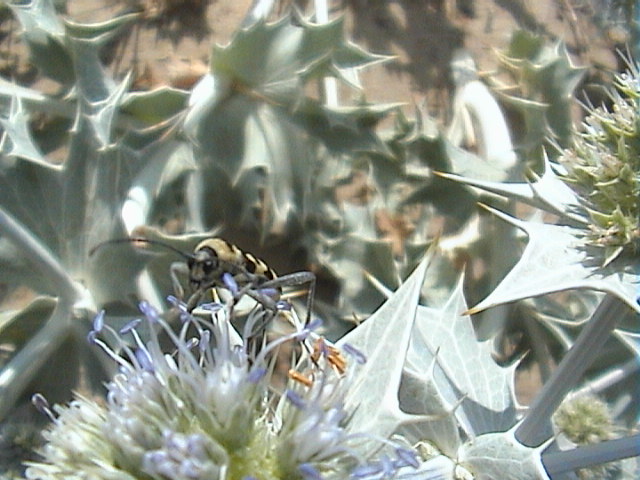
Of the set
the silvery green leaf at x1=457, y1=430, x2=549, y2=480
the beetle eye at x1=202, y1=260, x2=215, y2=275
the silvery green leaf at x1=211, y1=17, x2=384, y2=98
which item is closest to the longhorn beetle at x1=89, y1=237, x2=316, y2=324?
the beetle eye at x1=202, y1=260, x2=215, y2=275

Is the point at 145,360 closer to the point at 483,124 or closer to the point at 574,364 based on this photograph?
the point at 574,364

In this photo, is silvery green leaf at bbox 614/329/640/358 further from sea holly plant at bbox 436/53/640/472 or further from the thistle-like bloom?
the thistle-like bloom

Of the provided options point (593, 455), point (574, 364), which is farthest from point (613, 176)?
point (593, 455)

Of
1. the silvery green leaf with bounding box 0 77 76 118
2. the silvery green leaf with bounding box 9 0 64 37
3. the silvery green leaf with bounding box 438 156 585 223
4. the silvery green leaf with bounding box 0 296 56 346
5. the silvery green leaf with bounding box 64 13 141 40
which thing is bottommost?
the silvery green leaf with bounding box 0 296 56 346

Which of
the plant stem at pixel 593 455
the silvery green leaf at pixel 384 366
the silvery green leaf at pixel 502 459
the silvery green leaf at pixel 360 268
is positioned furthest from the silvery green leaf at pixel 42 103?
the plant stem at pixel 593 455

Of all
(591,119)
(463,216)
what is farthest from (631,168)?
(463,216)

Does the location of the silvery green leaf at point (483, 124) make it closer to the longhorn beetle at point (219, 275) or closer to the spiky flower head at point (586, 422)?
the spiky flower head at point (586, 422)

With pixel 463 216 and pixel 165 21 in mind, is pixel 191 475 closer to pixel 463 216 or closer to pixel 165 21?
pixel 463 216
